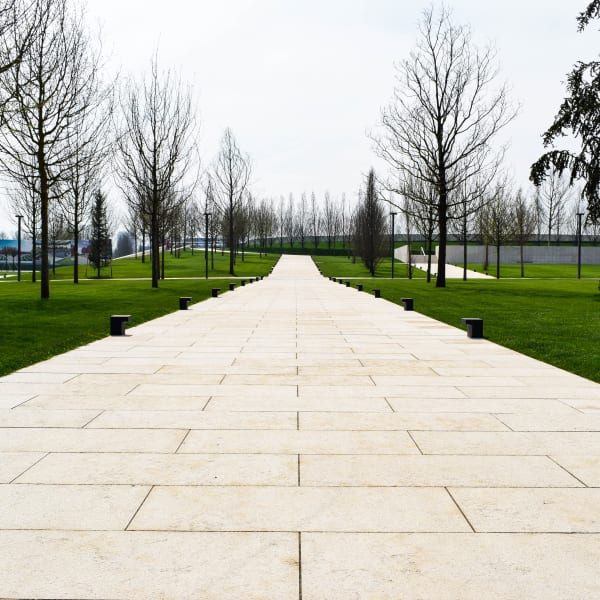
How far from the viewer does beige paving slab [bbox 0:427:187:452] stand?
5.24 m

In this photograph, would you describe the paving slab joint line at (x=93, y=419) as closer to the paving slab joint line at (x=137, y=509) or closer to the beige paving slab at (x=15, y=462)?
the beige paving slab at (x=15, y=462)

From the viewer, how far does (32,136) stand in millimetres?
24016

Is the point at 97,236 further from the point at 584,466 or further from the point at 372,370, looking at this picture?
the point at 584,466

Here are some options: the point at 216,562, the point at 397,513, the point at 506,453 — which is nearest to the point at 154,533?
the point at 216,562

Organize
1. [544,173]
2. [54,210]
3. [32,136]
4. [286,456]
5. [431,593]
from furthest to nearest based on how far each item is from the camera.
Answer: [54,210], [544,173], [32,136], [286,456], [431,593]

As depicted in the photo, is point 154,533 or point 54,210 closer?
point 154,533

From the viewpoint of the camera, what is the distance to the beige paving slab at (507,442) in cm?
527

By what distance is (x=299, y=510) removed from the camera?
392 cm

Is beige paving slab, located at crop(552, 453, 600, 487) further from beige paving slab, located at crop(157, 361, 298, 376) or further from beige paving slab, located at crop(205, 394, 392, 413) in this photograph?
beige paving slab, located at crop(157, 361, 298, 376)

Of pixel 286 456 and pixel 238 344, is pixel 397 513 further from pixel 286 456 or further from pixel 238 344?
pixel 238 344

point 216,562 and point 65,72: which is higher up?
point 65,72

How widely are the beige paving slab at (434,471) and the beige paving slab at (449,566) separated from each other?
0.92 meters

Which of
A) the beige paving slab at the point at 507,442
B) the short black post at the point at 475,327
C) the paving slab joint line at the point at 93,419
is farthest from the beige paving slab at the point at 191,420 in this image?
the short black post at the point at 475,327

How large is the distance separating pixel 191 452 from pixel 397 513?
77.8 inches
